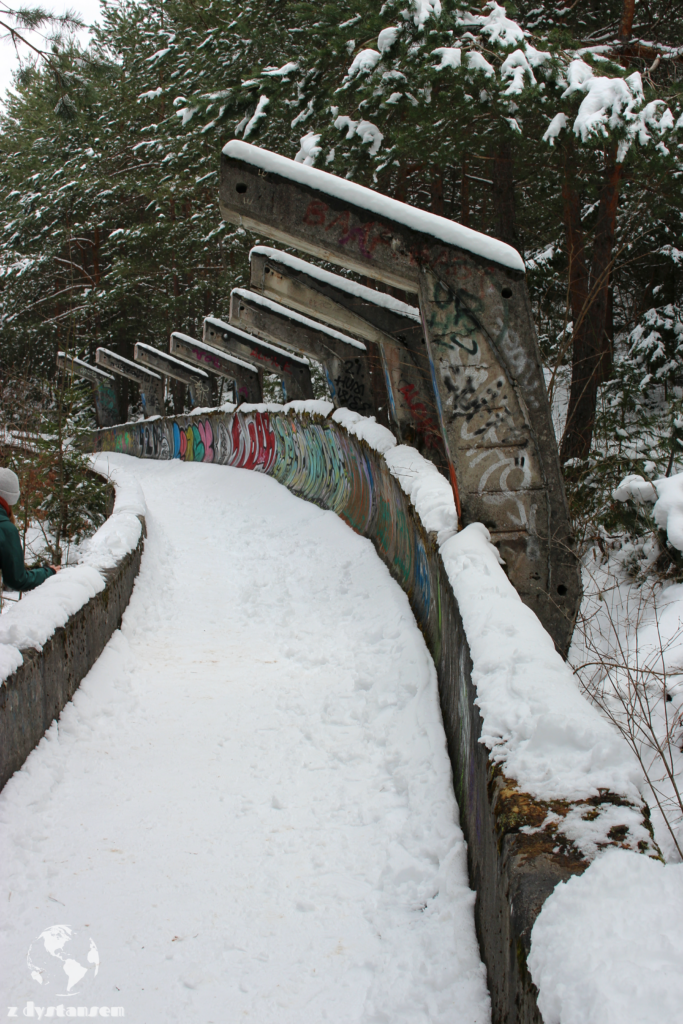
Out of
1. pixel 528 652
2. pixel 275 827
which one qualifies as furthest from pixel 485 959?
pixel 275 827

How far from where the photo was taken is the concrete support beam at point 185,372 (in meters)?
19.7

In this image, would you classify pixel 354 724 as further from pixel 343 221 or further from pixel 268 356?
pixel 268 356

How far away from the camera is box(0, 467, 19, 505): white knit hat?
14.6 feet

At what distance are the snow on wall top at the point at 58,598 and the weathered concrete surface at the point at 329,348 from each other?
372 centimetres

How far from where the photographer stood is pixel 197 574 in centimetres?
845

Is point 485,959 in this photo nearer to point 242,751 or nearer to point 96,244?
point 242,751

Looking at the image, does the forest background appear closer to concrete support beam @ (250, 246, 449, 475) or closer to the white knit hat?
concrete support beam @ (250, 246, 449, 475)

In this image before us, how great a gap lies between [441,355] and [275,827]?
298cm

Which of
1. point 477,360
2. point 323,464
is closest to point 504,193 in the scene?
point 323,464

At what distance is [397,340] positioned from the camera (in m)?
8.20

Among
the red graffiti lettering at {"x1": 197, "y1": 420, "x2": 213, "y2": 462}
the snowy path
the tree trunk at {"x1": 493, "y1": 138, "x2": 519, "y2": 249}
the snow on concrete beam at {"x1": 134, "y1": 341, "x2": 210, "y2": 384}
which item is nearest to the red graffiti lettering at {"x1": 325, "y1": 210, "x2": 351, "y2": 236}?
the snowy path

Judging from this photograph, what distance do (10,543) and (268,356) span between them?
10.2 m

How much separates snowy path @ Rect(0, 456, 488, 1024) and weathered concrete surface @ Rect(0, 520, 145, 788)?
108 mm

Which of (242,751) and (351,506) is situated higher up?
(351,506)
